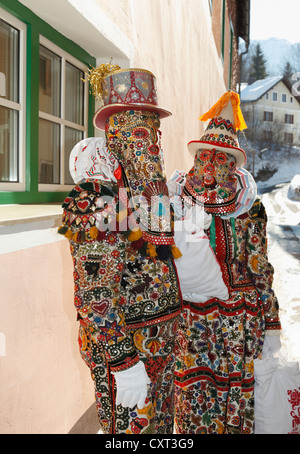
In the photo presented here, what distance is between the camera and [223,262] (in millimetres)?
1894

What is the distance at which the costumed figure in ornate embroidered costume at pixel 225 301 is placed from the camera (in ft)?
6.01

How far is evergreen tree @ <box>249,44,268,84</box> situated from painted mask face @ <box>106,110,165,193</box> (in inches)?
823

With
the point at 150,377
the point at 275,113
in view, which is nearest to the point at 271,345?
the point at 150,377

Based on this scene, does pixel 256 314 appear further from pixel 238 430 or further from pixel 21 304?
pixel 21 304

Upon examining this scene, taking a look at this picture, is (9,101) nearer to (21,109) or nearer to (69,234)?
(21,109)

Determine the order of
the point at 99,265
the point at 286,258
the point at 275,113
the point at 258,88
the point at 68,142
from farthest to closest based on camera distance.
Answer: the point at 258,88
the point at 275,113
the point at 286,258
the point at 68,142
the point at 99,265

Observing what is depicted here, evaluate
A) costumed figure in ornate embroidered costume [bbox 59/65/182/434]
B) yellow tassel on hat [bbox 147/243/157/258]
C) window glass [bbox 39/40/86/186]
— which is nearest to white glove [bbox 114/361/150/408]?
costumed figure in ornate embroidered costume [bbox 59/65/182/434]

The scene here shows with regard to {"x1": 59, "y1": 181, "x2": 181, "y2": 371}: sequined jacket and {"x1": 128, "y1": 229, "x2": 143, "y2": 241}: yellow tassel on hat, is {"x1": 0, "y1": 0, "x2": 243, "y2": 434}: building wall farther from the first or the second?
{"x1": 128, "y1": 229, "x2": 143, "y2": 241}: yellow tassel on hat

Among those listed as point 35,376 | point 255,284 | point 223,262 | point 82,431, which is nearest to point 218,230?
point 223,262

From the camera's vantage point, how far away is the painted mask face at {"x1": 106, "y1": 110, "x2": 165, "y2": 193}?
1.35m

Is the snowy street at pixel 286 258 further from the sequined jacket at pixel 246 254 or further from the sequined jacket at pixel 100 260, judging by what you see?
the sequined jacket at pixel 100 260

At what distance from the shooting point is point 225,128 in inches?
73.6

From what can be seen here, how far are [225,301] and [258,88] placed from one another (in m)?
21.5

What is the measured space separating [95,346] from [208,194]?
2.84 feet
